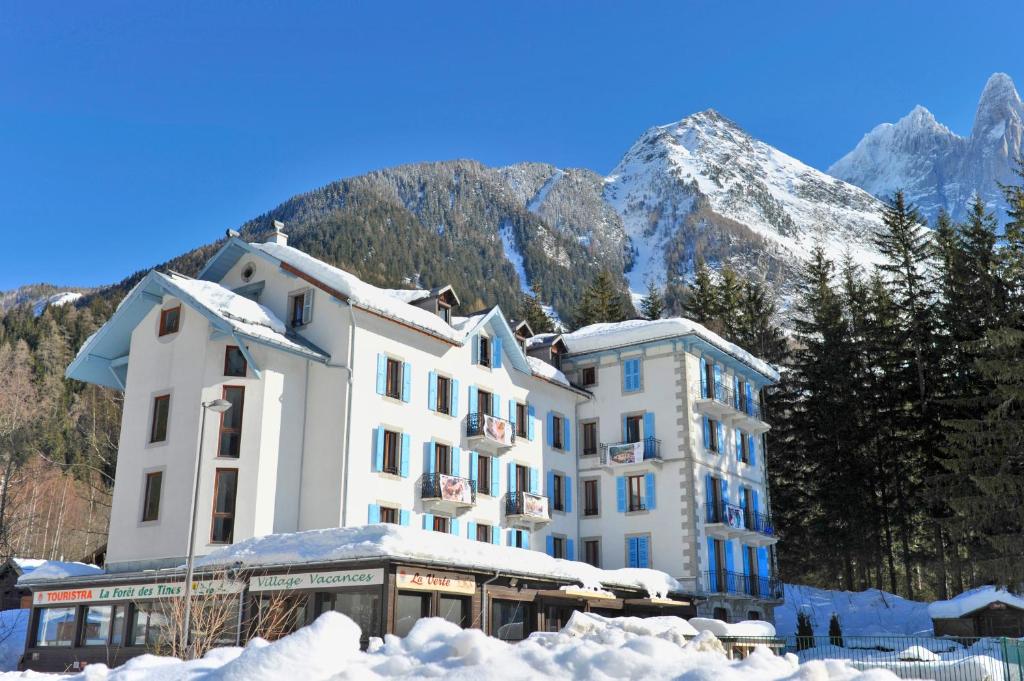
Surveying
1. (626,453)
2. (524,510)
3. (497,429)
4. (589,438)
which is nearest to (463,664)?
(497,429)

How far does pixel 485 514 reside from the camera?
36.0 metres

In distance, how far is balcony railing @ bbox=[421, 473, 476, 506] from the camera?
32.8 metres

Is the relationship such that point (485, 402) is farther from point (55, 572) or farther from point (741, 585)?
point (55, 572)

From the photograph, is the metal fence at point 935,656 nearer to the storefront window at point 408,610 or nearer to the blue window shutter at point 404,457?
the storefront window at point 408,610

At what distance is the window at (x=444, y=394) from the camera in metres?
35.3

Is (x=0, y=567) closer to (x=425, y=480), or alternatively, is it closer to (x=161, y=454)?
(x=161, y=454)

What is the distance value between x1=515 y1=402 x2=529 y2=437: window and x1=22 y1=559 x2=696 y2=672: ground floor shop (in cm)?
864

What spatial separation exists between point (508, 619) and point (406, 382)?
904cm

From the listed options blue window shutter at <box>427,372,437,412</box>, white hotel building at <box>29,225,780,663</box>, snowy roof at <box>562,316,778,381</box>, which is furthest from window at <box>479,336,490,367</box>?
snowy roof at <box>562,316,778,381</box>

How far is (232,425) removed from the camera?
99.0ft

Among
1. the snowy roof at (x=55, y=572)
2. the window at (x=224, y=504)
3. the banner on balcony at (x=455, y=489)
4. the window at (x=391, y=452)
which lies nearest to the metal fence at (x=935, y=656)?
the banner on balcony at (x=455, y=489)

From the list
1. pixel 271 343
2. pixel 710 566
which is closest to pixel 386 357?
pixel 271 343

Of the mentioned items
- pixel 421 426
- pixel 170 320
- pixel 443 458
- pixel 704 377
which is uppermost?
pixel 704 377

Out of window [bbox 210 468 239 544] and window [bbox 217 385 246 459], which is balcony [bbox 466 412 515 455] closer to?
window [bbox 217 385 246 459]
